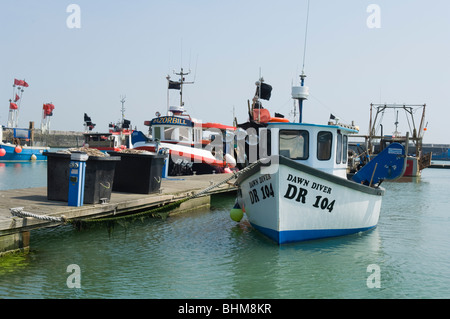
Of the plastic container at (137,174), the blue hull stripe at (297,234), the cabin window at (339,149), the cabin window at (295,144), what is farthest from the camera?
the plastic container at (137,174)

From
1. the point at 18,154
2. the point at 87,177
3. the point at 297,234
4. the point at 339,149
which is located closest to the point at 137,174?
the point at 87,177

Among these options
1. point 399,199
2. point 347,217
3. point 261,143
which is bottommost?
point 399,199

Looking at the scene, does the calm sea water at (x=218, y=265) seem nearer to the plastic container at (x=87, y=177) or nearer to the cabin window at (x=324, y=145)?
the plastic container at (x=87, y=177)

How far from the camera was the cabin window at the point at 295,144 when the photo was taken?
11.4 meters

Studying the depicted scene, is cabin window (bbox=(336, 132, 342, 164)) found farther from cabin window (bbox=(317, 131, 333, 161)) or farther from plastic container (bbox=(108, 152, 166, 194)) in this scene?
plastic container (bbox=(108, 152, 166, 194))

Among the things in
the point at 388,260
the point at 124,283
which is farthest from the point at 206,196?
the point at 124,283

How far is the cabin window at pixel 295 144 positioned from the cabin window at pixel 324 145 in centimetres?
36

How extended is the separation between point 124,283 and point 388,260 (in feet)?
20.3

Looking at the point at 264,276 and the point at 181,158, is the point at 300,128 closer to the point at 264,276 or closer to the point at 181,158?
the point at 264,276

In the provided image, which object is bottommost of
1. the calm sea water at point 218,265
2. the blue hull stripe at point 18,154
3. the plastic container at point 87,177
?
the blue hull stripe at point 18,154

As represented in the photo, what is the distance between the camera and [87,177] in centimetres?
1017

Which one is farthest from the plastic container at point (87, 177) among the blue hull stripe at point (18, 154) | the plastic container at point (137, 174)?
the blue hull stripe at point (18, 154)

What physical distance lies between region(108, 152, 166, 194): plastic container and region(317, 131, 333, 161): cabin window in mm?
4721

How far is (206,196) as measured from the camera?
18.4 meters
